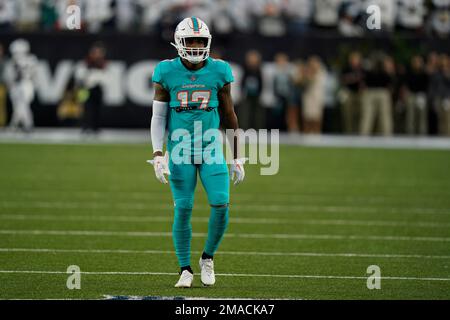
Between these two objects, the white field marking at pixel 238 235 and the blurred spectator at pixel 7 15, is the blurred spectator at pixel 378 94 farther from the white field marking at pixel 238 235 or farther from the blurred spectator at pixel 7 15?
the white field marking at pixel 238 235

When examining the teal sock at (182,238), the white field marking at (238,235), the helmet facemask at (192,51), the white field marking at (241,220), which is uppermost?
the helmet facemask at (192,51)

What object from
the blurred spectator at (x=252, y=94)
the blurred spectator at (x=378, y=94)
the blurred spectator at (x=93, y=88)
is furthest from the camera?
the blurred spectator at (x=378, y=94)

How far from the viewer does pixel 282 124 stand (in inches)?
973

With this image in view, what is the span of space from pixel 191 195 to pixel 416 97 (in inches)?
668

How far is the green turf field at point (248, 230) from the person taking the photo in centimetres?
783

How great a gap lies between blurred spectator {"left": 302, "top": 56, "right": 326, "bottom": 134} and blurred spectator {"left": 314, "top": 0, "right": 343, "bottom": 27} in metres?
0.94

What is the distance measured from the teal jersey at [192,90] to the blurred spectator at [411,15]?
56.7 ft

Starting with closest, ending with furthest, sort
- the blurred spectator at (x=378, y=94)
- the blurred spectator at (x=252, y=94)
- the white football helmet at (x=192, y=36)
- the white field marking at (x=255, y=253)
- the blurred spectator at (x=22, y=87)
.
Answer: the white football helmet at (x=192, y=36) < the white field marking at (x=255, y=253) < the blurred spectator at (x=22, y=87) < the blurred spectator at (x=252, y=94) < the blurred spectator at (x=378, y=94)

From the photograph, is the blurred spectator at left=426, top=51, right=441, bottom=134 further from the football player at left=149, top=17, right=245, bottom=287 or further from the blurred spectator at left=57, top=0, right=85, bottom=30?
the football player at left=149, top=17, right=245, bottom=287

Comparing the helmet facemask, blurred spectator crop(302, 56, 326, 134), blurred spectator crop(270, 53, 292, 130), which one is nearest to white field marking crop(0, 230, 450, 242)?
the helmet facemask

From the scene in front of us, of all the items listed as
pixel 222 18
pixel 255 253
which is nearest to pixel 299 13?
pixel 222 18

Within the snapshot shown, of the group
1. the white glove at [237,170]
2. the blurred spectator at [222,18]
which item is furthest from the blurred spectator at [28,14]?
the white glove at [237,170]
